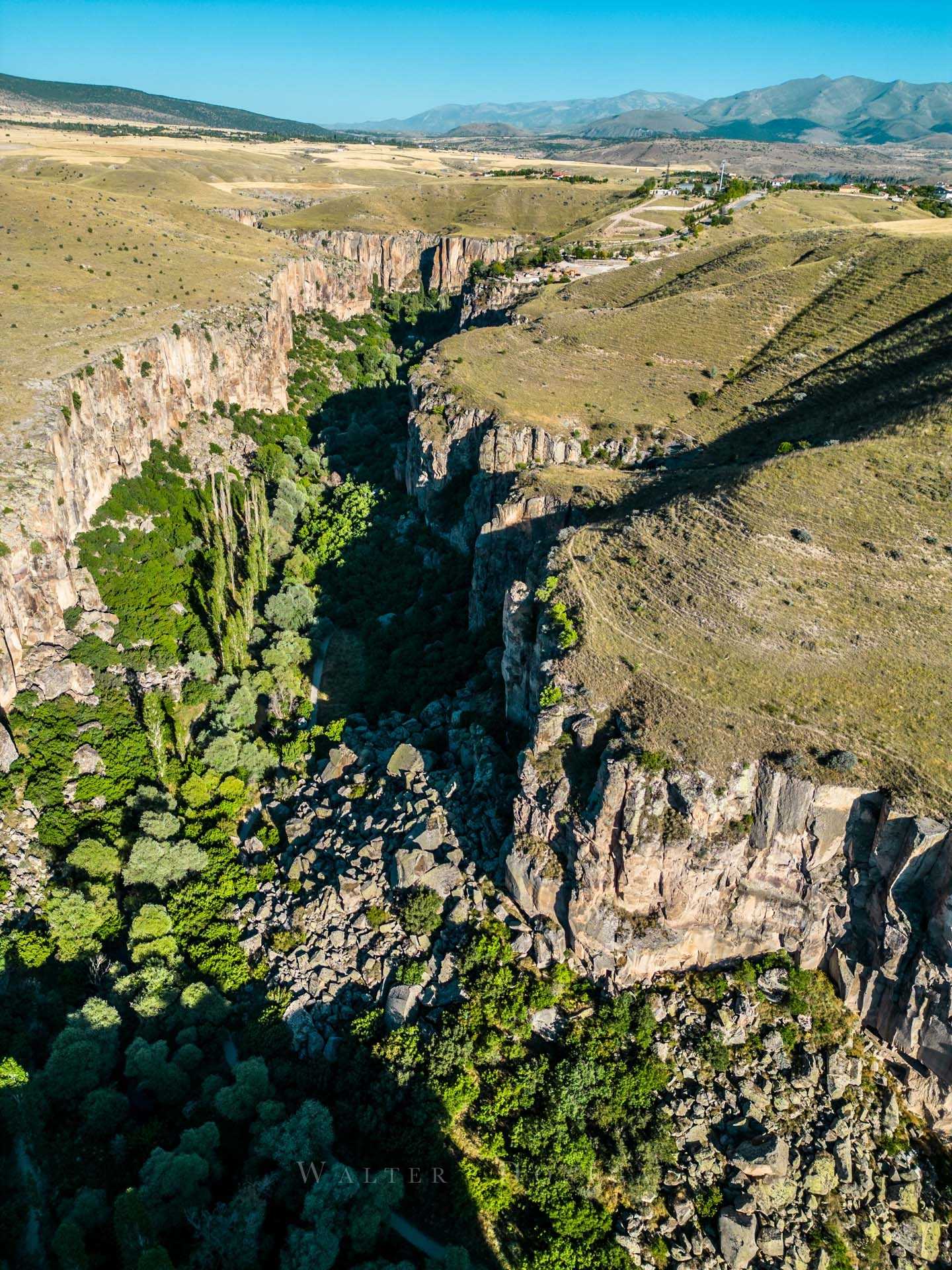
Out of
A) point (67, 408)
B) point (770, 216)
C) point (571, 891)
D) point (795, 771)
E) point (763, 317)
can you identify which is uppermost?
point (770, 216)

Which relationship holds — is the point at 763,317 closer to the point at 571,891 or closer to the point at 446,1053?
the point at 571,891

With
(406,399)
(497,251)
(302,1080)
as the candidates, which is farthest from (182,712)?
(497,251)

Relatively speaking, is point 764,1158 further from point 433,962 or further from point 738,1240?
point 433,962

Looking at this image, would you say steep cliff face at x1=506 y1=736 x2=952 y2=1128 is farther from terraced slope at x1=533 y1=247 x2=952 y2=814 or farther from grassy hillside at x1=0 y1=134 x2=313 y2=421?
grassy hillside at x1=0 y1=134 x2=313 y2=421

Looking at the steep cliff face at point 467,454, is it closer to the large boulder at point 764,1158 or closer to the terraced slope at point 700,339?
the terraced slope at point 700,339

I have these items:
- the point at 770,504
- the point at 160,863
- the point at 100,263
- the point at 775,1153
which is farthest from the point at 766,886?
the point at 100,263

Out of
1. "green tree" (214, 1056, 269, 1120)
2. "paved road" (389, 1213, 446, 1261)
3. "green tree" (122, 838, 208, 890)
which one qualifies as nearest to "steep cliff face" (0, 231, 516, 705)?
"green tree" (122, 838, 208, 890)

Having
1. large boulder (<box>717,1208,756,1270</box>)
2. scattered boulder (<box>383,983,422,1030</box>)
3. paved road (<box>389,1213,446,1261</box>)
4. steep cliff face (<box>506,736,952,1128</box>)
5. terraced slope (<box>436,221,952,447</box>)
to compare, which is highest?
terraced slope (<box>436,221,952,447</box>)
